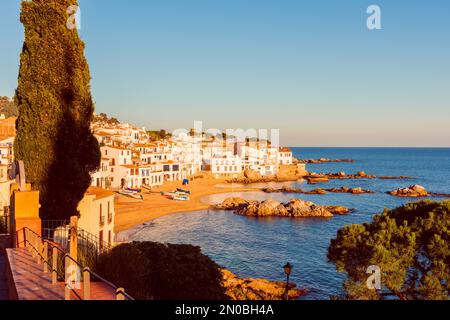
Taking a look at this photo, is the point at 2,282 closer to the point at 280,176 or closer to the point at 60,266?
the point at 60,266

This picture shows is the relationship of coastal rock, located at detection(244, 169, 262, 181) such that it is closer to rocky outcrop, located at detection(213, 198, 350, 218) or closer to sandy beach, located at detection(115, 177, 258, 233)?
sandy beach, located at detection(115, 177, 258, 233)

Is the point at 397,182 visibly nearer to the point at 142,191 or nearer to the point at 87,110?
the point at 142,191

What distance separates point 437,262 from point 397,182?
343 feet

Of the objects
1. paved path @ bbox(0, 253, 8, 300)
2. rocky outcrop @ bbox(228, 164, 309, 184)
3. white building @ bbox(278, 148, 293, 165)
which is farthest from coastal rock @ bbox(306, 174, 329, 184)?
paved path @ bbox(0, 253, 8, 300)

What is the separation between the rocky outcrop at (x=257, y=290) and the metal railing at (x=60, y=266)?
1544 cm

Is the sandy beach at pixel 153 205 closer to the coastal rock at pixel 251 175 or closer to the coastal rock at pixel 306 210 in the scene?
the coastal rock at pixel 306 210

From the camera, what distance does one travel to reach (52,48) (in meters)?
18.4

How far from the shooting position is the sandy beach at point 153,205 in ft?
172

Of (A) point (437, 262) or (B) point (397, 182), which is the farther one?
(B) point (397, 182)

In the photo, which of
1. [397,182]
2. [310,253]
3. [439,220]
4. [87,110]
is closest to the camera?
[439,220]

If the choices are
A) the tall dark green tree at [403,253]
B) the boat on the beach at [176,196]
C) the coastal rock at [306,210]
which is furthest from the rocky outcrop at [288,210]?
the tall dark green tree at [403,253]

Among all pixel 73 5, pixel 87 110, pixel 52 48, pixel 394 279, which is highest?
pixel 73 5

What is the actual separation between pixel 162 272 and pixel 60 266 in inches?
234
